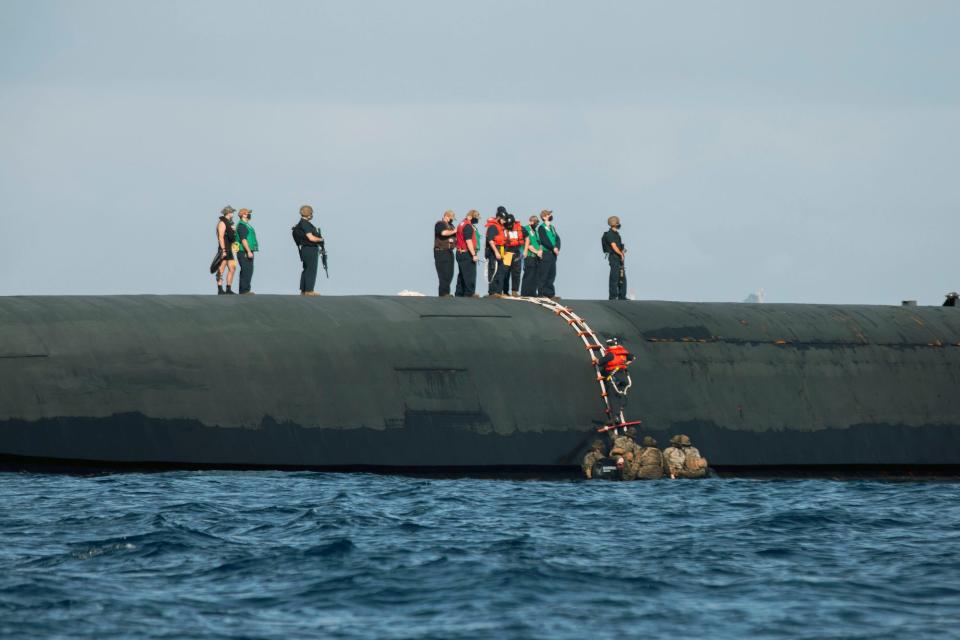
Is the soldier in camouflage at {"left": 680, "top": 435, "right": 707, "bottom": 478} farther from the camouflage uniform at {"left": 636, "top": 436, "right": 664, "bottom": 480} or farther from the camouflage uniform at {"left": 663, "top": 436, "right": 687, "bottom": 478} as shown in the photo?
the camouflage uniform at {"left": 636, "top": 436, "right": 664, "bottom": 480}

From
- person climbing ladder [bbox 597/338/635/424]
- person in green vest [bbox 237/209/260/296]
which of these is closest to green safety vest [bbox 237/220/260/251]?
person in green vest [bbox 237/209/260/296]

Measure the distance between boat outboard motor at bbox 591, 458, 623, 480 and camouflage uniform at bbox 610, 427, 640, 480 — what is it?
10cm

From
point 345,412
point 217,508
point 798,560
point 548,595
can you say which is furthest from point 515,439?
point 548,595

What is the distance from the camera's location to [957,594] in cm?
1492

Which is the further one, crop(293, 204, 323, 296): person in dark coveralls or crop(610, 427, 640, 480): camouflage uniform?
crop(293, 204, 323, 296): person in dark coveralls

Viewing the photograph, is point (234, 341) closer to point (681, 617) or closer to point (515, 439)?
point (515, 439)

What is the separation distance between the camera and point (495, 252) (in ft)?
95.8

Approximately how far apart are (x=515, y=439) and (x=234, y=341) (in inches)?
197

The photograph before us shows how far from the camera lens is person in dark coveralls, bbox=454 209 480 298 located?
28484 millimetres

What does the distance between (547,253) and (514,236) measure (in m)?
1.04

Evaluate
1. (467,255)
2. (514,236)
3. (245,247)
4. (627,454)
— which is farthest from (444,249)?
(627,454)

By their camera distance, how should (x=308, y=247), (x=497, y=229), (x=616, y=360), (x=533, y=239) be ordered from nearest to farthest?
(x=616, y=360) < (x=308, y=247) < (x=497, y=229) < (x=533, y=239)

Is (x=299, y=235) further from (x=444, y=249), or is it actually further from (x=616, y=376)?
(x=616, y=376)

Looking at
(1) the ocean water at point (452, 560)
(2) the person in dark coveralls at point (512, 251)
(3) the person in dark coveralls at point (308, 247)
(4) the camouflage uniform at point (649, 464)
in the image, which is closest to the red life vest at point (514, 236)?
(2) the person in dark coveralls at point (512, 251)
